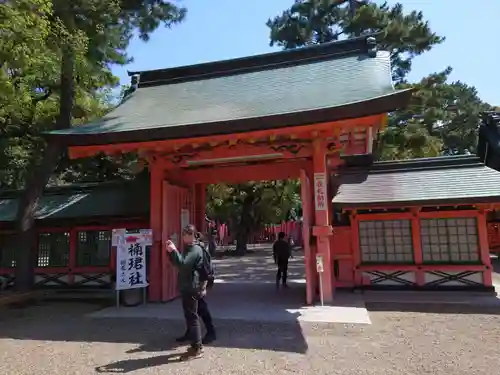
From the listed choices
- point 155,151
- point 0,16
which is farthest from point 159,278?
point 0,16

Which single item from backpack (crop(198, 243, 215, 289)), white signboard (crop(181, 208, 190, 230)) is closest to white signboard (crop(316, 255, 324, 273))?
backpack (crop(198, 243, 215, 289))

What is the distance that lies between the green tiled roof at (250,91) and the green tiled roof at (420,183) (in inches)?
118

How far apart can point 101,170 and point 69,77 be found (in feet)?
25.4

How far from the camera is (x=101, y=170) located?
696 inches

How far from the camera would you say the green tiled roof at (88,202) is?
35.9 ft

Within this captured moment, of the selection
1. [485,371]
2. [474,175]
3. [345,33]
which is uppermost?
[345,33]

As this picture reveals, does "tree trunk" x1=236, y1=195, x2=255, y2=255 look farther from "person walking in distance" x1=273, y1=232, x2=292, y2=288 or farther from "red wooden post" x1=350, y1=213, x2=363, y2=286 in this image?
"red wooden post" x1=350, y1=213, x2=363, y2=286

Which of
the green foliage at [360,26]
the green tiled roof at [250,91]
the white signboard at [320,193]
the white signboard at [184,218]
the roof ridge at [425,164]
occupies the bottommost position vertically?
the white signboard at [184,218]

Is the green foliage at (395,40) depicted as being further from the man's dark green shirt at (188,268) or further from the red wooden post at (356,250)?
the man's dark green shirt at (188,268)

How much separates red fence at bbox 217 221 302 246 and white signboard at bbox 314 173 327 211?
2639cm

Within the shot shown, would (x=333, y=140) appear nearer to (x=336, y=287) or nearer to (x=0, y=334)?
(x=336, y=287)

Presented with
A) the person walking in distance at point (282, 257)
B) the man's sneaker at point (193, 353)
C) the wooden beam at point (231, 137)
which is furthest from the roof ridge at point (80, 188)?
the man's sneaker at point (193, 353)

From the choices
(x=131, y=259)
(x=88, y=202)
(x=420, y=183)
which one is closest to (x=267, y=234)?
(x=88, y=202)

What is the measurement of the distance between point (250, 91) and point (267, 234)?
35485 millimetres
